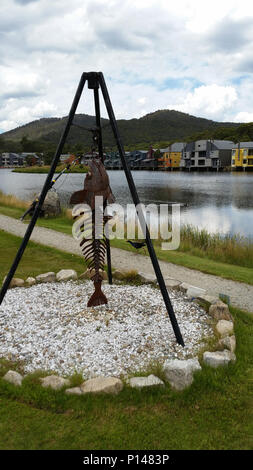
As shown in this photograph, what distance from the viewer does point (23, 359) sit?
471 centimetres

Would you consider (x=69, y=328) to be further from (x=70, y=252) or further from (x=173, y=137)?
(x=173, y=137)

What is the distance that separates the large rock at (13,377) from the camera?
13.5 feet

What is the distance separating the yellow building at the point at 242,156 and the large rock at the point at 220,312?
71.6 meters

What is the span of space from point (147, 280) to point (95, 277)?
1929 millimetres

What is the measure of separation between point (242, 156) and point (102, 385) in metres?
76.6

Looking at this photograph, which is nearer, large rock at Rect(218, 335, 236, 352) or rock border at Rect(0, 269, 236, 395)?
rock border at Rect(0, 269, 236, 395)

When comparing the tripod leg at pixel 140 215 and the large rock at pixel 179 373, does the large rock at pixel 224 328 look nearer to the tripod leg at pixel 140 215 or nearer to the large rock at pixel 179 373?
the tripod leg at pixel 140 215

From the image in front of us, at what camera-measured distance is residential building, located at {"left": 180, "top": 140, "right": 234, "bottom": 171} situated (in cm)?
8000

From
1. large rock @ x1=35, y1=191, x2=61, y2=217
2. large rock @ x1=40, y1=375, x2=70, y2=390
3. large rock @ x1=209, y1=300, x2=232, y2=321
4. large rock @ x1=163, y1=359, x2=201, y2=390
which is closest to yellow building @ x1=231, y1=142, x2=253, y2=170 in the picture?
large rock @ x1=35, y1=191, x2=61, y2=217

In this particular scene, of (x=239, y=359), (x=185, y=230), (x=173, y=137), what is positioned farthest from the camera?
(x=173, y=137)

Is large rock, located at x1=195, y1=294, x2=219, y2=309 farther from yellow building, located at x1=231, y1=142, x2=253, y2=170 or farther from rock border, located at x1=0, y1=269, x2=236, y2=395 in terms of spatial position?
yellow building, located at x1=231, y1=142, x2=253, y2=170

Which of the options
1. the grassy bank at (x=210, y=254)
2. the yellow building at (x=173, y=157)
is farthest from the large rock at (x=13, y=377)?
the yellow building at (x=173, y=157)

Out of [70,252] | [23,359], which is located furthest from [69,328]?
[70,252]

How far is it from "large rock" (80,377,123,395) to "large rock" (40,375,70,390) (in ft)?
0.76
